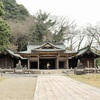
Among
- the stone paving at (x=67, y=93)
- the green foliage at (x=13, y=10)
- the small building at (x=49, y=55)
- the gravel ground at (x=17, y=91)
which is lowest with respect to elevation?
the gravel ground at (x=17, y=91)

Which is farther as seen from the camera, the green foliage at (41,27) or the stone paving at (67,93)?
the green foliage at (41,27)

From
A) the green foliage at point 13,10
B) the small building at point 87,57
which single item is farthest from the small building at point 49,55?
the green foliage at point 13,10

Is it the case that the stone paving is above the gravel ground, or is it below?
above

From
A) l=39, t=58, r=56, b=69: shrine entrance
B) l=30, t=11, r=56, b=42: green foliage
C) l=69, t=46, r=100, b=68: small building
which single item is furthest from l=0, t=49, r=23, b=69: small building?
l=30, t=11, r=56, b=42: green foliage

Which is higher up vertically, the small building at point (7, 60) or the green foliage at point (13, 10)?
the green foliage at point (13, 10)

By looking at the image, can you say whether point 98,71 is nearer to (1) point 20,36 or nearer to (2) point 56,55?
(2) point 56,55

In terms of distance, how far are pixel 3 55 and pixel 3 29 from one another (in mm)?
11485

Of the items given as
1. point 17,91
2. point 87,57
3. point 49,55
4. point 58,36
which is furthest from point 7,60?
point 17,91

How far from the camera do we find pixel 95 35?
5025 centimetres

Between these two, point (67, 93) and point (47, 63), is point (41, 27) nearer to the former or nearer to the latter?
point (47, 63)

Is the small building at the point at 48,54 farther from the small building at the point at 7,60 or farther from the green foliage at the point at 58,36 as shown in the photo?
the green foliage at the point at 58,36

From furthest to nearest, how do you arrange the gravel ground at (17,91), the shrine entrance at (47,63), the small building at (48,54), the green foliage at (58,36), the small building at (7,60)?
the green foliage at (58,36), the shrine entrance at (47,63), the small building at (7,60), the small building at (48,54), the gravel ground at (17,91)

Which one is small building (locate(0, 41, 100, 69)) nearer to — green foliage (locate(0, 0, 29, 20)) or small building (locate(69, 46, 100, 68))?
small building (locate(69, 46, 100, 68))

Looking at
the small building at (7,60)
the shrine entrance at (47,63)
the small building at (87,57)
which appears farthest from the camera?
the shrine entrance at (47,63)
